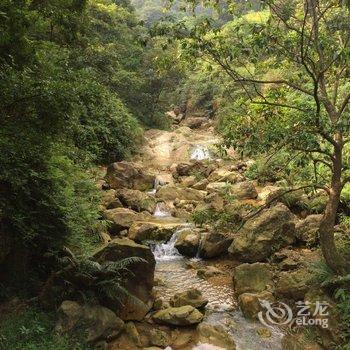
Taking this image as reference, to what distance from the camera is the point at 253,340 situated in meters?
6.61

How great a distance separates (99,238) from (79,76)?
4.65 metres

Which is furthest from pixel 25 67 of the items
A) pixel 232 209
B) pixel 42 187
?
pixel 232 209

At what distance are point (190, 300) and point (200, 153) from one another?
55.8ft

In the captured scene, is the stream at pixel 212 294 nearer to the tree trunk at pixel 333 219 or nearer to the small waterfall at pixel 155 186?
the tree trunk at pixel 333 219

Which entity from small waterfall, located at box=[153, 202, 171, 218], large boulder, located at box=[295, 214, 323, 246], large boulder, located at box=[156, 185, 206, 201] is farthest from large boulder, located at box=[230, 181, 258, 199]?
large boulder, located at box=[295, 214, 323, 246]

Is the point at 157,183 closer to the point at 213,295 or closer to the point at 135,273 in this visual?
the point at 213,295

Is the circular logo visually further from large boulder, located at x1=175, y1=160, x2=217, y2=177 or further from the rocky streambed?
large boulder, located at x1=175, y1=160, x2=217, y2=177

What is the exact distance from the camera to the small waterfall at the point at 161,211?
47.8 ft

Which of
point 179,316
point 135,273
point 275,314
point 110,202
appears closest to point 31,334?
point 135,273

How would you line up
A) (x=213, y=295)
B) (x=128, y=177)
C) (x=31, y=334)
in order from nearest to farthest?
(x=31, y=334), (x=213, y=295), (x=128, y=177)

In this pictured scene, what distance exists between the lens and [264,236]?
1005 cm

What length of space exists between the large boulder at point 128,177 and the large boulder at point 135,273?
9134 millimetres

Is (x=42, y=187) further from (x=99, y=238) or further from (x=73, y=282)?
(x=99, y=238)

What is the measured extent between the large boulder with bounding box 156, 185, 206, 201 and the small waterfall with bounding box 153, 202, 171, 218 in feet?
2.23
